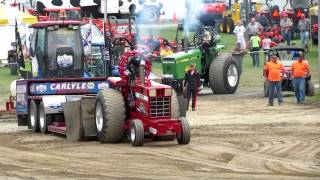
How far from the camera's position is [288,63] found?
28.1 meters

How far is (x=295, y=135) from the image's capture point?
18.5 m

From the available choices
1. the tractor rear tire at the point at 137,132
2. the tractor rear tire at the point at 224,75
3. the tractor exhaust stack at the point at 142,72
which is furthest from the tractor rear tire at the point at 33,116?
the tractor rear tire at the point at 224,75

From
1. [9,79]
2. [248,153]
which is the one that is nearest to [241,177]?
[248,153]

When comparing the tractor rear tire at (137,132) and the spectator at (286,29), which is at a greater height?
the spectator at (286,29)

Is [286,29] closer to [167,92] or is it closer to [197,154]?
[167,92]

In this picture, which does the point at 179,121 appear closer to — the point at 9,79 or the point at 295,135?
the point at 295,135

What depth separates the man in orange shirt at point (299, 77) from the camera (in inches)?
1015

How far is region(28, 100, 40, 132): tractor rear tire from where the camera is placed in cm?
2053

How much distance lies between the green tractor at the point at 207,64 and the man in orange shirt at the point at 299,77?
9.98ft

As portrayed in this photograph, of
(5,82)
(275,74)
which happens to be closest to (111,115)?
(275,74)

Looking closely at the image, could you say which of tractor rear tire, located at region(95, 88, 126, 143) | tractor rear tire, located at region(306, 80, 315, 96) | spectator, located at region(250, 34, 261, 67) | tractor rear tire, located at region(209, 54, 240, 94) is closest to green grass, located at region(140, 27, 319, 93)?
spectator, located at region(250, 34, 261, 67)

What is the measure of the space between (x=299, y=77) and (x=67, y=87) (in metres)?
8.25

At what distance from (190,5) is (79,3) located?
68.1ft

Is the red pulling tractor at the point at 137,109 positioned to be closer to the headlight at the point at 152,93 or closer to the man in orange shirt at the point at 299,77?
the headlight at the point at 152,93
